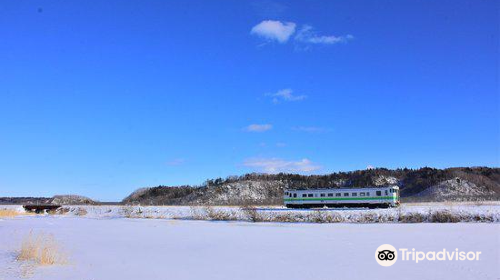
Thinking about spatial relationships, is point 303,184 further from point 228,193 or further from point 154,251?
Answer: point 154,251

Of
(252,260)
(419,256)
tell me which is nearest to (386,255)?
(419,256)

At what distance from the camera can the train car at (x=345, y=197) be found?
1982 inches

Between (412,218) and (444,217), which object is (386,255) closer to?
(412,218)

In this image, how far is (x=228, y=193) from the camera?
119 metres

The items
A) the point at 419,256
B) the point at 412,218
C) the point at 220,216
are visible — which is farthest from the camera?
the point at 220,216

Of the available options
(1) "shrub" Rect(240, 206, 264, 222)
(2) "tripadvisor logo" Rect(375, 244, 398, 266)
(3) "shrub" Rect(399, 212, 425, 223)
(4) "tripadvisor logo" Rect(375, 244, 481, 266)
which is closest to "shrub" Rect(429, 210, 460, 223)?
(3) "shrub" Rect(399, 212, 425, 223)

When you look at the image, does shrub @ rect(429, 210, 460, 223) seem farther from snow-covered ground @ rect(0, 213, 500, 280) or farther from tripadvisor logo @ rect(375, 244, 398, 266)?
tripadvisor logo @ rect(375, 244, 398, 266)

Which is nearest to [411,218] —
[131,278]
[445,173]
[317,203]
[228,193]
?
[317,203]

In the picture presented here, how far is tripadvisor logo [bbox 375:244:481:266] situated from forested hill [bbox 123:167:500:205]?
265 ft

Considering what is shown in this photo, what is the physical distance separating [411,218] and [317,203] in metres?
22.3

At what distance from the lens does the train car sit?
165ft

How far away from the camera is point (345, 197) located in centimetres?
5341

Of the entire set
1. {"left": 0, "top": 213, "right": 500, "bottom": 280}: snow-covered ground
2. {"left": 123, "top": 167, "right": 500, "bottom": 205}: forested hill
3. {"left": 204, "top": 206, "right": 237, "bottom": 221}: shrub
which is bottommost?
{"left": 0, "top": 213, "right": 500, "bottom": 280}: snow-covered ground

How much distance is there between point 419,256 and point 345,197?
131 feet
